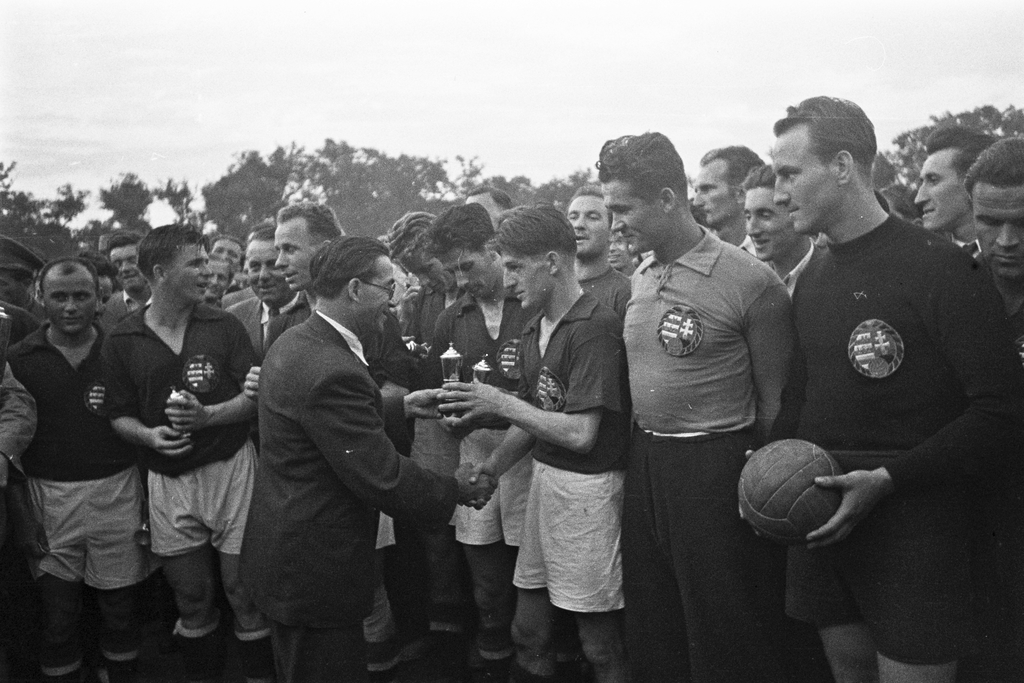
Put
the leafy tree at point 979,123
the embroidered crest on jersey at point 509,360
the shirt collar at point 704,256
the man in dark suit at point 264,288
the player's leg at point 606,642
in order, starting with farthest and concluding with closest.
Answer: the man in dark suit at point 264,288 → the embroidered crest on jersey at point 509,360 → the leafy tree at point 979,123 → the player's leg at point 606,642 → the shirt collar at point 704,256

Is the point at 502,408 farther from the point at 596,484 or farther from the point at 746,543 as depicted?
the point at 746,543

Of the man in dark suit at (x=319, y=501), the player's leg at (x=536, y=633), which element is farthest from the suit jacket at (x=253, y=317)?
the player's leg at (x=536, y=633)

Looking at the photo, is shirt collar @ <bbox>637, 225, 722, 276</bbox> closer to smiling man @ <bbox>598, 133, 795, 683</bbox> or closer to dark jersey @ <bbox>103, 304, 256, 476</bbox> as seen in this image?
smiling man @ <bbox>598, 133, 795, 683</bbox>

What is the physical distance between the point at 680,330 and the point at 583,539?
3.63 ft

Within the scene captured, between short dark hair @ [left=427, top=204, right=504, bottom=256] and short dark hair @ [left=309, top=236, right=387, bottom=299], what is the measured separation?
1.14 metres

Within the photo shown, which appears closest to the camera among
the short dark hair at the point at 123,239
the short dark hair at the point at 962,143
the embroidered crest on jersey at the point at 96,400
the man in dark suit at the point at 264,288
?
the short dark hair at the point at 962,143

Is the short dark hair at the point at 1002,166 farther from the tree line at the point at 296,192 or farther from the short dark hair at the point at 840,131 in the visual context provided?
the tree line at the point at 296,192

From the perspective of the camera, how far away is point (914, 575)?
3164mm

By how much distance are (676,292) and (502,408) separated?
3.18 ft

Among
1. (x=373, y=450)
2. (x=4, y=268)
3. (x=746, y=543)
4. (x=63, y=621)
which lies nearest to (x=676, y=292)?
(x=746, y=543)

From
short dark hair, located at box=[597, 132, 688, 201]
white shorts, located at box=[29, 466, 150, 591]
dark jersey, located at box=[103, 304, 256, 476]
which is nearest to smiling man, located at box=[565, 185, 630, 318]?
short dark hair, located at box=[597, 132, 688, 201]

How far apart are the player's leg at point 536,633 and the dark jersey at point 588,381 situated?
0.71 meters

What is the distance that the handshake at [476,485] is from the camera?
450 centimetres

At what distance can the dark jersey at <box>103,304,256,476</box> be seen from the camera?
5195 millimetres
